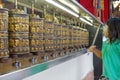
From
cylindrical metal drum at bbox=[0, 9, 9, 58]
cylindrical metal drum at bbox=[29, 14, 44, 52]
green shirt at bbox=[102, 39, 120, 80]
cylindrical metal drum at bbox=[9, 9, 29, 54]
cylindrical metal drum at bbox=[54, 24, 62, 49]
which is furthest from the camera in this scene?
green shirt at bbox=[102, 39, 120, 80]

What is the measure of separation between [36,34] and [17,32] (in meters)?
0.24

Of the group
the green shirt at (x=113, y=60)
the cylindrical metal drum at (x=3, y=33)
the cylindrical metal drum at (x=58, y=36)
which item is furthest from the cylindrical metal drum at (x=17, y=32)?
the green shirt at (x=113, y=60)

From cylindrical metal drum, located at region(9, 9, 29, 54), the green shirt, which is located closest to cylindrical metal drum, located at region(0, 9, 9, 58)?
cylindrical metal drum, located at region(9, 9, 29, 54)

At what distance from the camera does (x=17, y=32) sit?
4.28ft

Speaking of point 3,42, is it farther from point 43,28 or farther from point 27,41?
point 43,28

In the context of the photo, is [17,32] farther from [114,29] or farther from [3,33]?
[114,29]

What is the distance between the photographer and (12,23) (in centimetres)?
130

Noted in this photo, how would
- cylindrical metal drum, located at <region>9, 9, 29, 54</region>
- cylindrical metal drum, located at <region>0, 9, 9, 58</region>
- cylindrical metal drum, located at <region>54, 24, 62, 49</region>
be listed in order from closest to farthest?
1. cylindrical metal drum, located at <region>0, 9, 9, 58</region>
2. cylindrical metal drum, located at <region>9, 9, 29, 54</region>
3. cylindrical metal drum, located at <region>54, 24, 62, 49</region>

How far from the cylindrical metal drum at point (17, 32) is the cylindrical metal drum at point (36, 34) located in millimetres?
128

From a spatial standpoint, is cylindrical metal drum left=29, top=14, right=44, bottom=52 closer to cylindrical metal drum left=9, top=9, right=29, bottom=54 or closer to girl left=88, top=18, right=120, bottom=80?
cylindrical metal drum left=9, top=9, right=29, bottom=54

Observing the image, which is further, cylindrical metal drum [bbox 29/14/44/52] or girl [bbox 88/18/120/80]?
girl [bbox 88/18/120/80]

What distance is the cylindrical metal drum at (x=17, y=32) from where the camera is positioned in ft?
4.22

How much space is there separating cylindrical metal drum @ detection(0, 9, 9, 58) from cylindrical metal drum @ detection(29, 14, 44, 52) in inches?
11.8

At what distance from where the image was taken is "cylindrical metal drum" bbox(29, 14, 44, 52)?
1.49 meters
